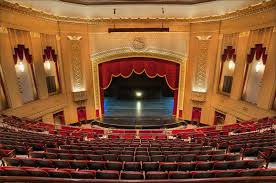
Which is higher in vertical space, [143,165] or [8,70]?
[8,70]

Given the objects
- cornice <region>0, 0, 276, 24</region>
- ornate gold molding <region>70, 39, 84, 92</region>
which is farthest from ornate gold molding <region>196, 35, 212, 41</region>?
ornate gold molding <region>70, 39, 84, 92</region>

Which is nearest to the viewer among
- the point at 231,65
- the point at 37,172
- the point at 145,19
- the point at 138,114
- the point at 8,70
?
the point at 37,172

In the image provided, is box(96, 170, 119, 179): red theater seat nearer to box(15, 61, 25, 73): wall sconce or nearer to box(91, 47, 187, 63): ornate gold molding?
box(15, 61, 25, 73): wall sconce

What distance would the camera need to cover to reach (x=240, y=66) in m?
8.38

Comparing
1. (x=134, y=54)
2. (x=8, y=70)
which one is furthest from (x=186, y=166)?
(x=134, y=54)

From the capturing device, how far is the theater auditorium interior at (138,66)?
694 centimetres

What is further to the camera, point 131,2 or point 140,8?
point 140,8

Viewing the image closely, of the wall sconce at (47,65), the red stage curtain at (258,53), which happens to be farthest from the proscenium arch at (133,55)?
the red stage curtain at (258,53)

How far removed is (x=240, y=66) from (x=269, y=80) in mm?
1572

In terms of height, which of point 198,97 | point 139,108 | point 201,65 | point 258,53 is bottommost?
point 139,108

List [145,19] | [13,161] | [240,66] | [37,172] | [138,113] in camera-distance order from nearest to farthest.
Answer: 1. [37,172]
2. [13,161]
3. [240,66]
4. [145,19]
5. [138,113]

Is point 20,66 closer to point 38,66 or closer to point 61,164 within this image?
point 38,66

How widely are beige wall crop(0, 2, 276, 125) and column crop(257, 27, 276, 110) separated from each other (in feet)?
0.12

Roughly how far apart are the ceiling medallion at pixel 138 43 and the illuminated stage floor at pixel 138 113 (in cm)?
389
